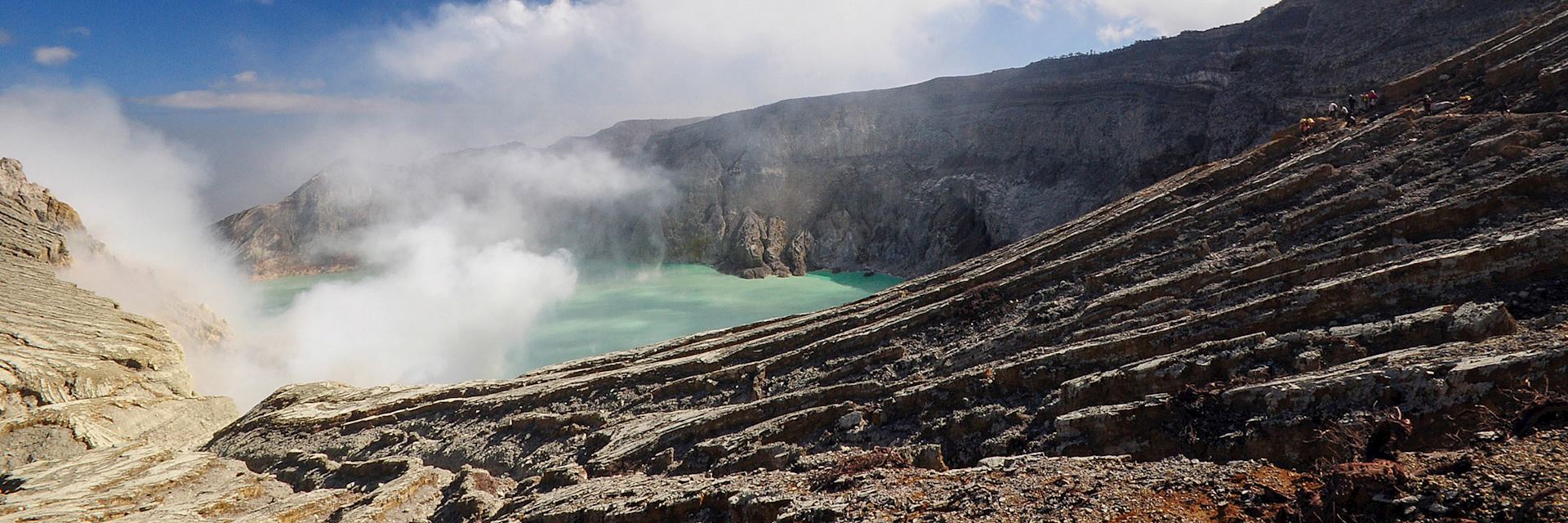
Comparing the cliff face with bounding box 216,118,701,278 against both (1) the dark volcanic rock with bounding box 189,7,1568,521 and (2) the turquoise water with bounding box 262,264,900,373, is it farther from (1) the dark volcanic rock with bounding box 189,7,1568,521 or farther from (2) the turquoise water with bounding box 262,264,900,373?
(1) the dark volcanic rock with bounding box 189,7,1568,521

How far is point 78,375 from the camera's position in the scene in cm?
2228

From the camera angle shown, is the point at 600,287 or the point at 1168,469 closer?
→ the point at 1168,469

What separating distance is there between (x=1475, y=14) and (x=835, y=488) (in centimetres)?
2992

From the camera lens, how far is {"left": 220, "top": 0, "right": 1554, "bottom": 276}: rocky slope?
32.6 metres

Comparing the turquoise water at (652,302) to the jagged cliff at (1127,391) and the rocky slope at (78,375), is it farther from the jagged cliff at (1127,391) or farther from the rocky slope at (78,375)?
the jagged cliff at (1127,391)

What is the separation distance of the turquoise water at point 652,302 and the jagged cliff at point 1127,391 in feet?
42.9

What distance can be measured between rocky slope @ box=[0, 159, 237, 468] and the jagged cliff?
5.96 ft

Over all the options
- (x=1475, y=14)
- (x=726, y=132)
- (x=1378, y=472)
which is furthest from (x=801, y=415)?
(x=726, y=132)

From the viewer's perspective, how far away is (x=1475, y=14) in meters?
25.4

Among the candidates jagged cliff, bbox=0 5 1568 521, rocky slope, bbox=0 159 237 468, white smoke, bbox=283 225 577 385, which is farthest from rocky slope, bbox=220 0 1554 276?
rocky slope, bbox=0 159 237 468

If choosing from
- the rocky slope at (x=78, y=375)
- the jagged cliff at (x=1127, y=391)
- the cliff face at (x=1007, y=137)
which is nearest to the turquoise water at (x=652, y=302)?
the cliff face at (x=1007, y=137)

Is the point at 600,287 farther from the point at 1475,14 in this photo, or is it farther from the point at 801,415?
the point at 1475,14

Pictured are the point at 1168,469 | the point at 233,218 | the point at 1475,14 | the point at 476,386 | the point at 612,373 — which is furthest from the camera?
the point at 233,218

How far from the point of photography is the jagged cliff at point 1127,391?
784cm
